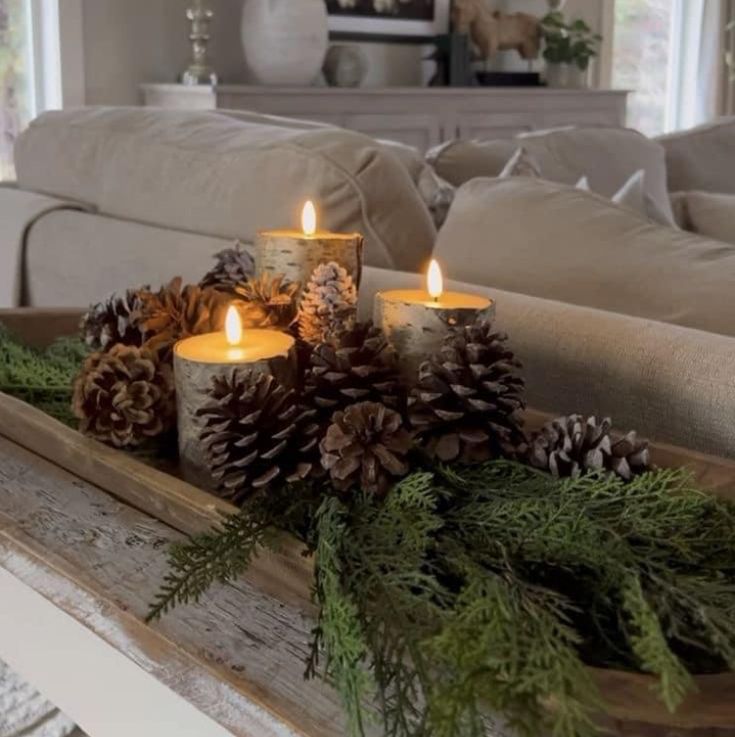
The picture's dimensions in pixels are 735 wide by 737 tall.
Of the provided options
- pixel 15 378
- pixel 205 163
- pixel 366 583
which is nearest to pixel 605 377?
pixel 366 583

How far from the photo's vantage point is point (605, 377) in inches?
34.1

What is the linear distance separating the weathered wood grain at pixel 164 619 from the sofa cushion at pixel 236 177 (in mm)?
604

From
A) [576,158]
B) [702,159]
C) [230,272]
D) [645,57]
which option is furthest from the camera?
[645,57]

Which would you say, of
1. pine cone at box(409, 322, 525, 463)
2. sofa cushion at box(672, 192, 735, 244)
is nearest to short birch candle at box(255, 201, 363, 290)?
pine cone at box(409, 322, 525, 463)

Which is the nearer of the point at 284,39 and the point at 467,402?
the point at 467,402

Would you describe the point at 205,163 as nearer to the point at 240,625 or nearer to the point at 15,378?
the point at 15,378

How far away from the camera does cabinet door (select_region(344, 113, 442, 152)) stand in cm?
361

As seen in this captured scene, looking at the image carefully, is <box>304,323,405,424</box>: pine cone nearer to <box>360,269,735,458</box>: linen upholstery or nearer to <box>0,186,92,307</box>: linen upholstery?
<box>360,269,735,458</box>: linen upholstery

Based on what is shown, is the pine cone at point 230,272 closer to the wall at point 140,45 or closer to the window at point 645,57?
the wall at point 140,45

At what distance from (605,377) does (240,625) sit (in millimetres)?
371

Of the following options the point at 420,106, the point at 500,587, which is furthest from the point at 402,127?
the point at 500,587

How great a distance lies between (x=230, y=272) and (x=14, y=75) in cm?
282

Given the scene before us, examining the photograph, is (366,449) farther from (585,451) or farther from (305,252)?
(305,252)

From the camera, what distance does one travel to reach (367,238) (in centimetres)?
133
